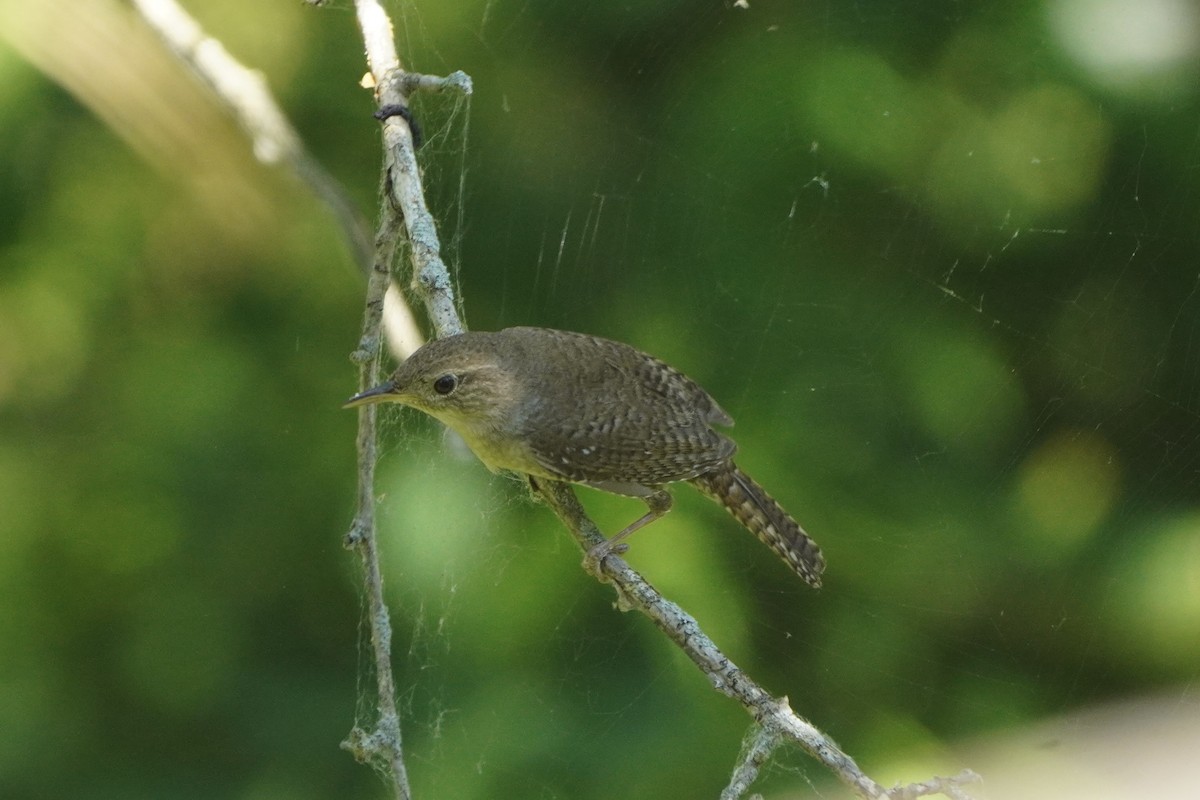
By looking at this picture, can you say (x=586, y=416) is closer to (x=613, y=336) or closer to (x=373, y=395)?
(x=373, y=395)

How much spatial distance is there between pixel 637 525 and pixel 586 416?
1.02ft

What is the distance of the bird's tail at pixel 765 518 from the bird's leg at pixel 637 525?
0.12 metres

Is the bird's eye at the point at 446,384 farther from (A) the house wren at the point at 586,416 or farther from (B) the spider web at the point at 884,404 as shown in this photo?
(B) the spider web at the point at 884,404

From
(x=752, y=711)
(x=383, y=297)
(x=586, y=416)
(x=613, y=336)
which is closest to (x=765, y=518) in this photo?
(x=586, y=416)

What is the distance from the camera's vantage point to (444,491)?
3.45m

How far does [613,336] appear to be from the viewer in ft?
12.3

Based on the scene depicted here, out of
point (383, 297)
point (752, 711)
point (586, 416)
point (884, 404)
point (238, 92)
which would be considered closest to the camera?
point (752, 711)

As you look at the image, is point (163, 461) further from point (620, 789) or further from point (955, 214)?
point (955, 214)

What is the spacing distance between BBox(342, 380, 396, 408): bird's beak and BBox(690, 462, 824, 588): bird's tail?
90 cm

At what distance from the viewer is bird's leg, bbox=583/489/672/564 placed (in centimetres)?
248

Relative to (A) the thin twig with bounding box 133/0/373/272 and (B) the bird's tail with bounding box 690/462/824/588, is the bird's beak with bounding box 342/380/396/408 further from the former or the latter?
(B) the bird's tail with bounding box 690/462/824/588

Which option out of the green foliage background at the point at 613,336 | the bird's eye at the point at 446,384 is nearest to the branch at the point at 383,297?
the bird's eye at the point at 446,384

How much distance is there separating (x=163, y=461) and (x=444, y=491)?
3.24 feet

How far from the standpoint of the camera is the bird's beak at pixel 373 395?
254 centimetres
